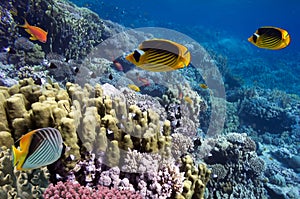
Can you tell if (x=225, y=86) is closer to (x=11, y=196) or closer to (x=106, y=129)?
(x=106, y=129)

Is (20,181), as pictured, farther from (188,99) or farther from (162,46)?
(188,99)

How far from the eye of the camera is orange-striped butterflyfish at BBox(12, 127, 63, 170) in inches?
65.9

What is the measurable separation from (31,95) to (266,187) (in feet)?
21.6

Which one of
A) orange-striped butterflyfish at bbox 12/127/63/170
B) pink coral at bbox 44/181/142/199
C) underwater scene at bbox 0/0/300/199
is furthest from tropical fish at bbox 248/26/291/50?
orange-striped butterflyfish at bbox 12/127/63/170

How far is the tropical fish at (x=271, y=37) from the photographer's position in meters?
3.43

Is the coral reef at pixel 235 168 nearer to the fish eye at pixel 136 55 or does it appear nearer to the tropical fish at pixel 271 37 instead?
the tropical fish at pixel 271 37

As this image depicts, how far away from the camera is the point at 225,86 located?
548 inches

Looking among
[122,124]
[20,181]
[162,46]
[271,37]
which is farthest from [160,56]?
[271,37]

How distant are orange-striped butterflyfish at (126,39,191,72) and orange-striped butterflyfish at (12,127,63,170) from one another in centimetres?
107

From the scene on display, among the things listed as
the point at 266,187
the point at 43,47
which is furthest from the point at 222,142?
the point at 43,47

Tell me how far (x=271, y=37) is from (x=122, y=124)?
8.42ft

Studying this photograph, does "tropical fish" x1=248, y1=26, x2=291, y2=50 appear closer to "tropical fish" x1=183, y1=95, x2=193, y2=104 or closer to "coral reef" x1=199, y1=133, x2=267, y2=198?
"tropical fish" x1=183, y1=95, x2=193, y2=104

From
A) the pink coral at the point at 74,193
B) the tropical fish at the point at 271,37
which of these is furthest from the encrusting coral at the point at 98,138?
the tropical fish at the point at 271,37

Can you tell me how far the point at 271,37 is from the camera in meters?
3.48
